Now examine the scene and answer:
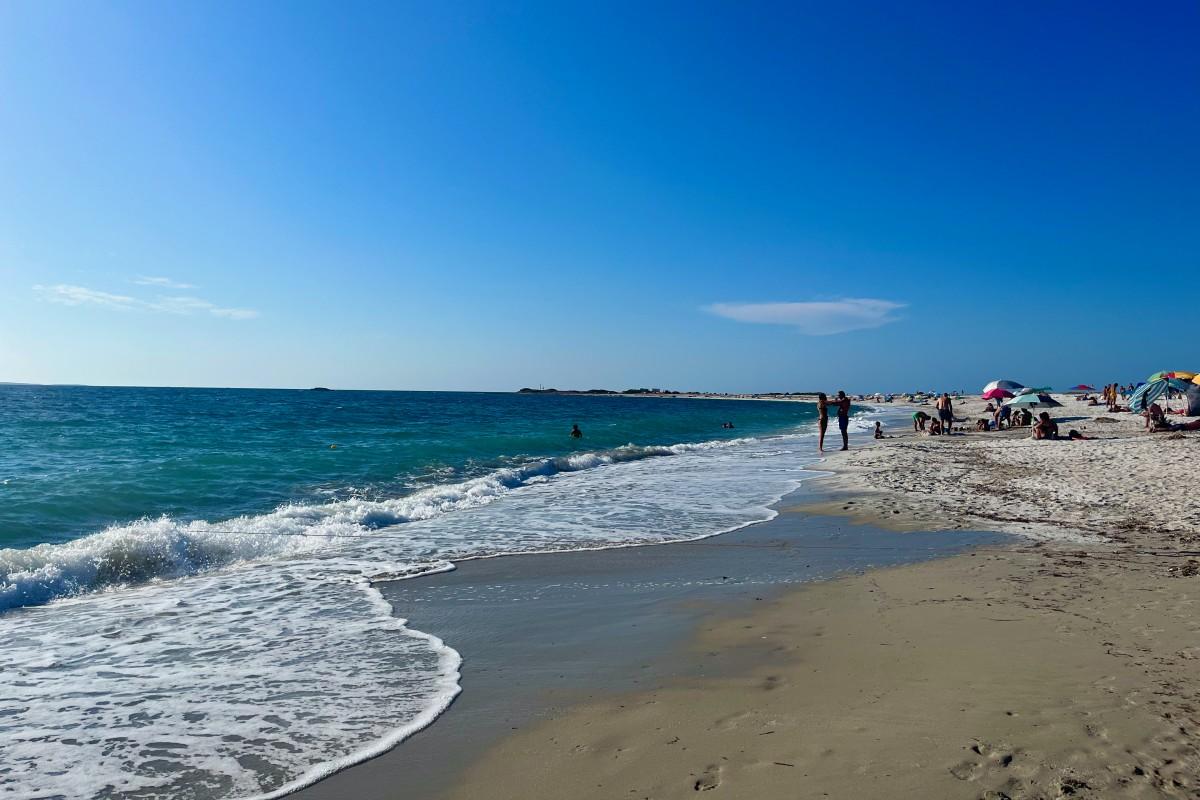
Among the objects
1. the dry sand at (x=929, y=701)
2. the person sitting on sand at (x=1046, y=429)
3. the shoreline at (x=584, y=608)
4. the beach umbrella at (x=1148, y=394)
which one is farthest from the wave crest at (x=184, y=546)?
the beach umbrella at (x=1148, y=394)

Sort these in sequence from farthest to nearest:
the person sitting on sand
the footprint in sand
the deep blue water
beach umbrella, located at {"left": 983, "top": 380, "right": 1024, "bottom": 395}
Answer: beach umbrella, located at {"left": 983, "top": 380, "right": 1024, "bottom": 395} < the person sitting on sand < the deep blue water < the footprint in sand

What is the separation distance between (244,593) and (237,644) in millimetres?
1944

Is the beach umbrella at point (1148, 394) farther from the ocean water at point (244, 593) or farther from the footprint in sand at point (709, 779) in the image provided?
the footprint in sand at point (709, 779)

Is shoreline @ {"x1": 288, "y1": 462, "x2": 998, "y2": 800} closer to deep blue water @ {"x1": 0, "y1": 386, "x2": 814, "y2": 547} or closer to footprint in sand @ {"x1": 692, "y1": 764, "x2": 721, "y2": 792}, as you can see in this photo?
footprint in sand @ {"x1": 692, "y1": 764, "x2": 721, "y2": 792}

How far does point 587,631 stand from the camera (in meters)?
6.14

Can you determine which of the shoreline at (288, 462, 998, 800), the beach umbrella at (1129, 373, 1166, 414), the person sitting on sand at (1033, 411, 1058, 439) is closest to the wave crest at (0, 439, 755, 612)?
the shoreline at (288, 462, 998, 800)

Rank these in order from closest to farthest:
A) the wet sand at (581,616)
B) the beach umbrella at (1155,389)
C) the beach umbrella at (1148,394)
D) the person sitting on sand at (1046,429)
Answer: the wet sand at (581,616) < the person sitting on sand at (1046,429) < the beach umbrella at (1155,389) < the beach umbrella at (1148,394)

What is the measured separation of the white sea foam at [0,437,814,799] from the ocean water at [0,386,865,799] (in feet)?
0.07

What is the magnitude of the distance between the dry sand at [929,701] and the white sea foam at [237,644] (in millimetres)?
1389

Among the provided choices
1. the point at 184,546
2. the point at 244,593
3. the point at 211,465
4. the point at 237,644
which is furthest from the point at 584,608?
the point at 211,465

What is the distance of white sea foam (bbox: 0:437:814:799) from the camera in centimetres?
404

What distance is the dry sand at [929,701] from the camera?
3404 millimetres

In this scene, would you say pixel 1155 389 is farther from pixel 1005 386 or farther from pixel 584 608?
pixel 584 608

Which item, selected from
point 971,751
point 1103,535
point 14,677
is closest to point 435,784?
point 971,751
